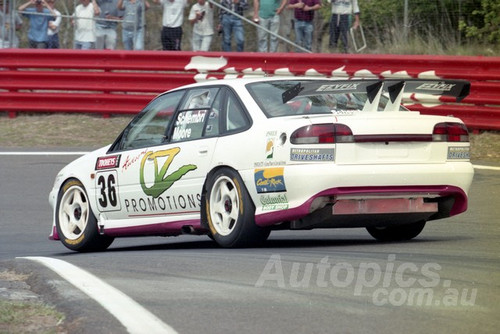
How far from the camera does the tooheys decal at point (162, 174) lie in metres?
8.98

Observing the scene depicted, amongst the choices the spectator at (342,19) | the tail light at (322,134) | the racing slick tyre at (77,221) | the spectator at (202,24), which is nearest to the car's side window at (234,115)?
the tail light at (322,134)

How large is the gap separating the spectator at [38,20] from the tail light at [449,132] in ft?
40.9

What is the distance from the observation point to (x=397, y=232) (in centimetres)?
920

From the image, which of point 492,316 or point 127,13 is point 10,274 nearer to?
point 492,316

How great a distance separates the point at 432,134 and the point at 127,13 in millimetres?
11972

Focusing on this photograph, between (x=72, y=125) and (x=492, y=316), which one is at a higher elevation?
(x=492, y=316)

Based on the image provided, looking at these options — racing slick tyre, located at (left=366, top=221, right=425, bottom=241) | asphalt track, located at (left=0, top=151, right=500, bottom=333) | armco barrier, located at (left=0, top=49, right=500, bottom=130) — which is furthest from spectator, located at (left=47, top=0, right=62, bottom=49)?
racing slick tyre, located at (left=366, top=221, right=425, bottom=241)

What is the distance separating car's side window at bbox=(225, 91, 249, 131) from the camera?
28.0 feet

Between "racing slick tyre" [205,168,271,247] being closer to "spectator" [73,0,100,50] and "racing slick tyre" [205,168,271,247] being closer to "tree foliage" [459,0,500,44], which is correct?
"spectator" [73,0,100,50]

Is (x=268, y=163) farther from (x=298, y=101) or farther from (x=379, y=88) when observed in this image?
(x=379, y=88)

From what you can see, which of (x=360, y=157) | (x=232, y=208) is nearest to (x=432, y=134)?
(x=360, y=157)

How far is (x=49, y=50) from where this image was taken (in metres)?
19.6

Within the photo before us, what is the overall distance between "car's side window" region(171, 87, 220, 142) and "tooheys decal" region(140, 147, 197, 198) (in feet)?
0.47

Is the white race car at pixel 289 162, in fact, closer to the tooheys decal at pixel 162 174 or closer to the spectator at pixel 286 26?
the tooheys decal at pixel 162 174
